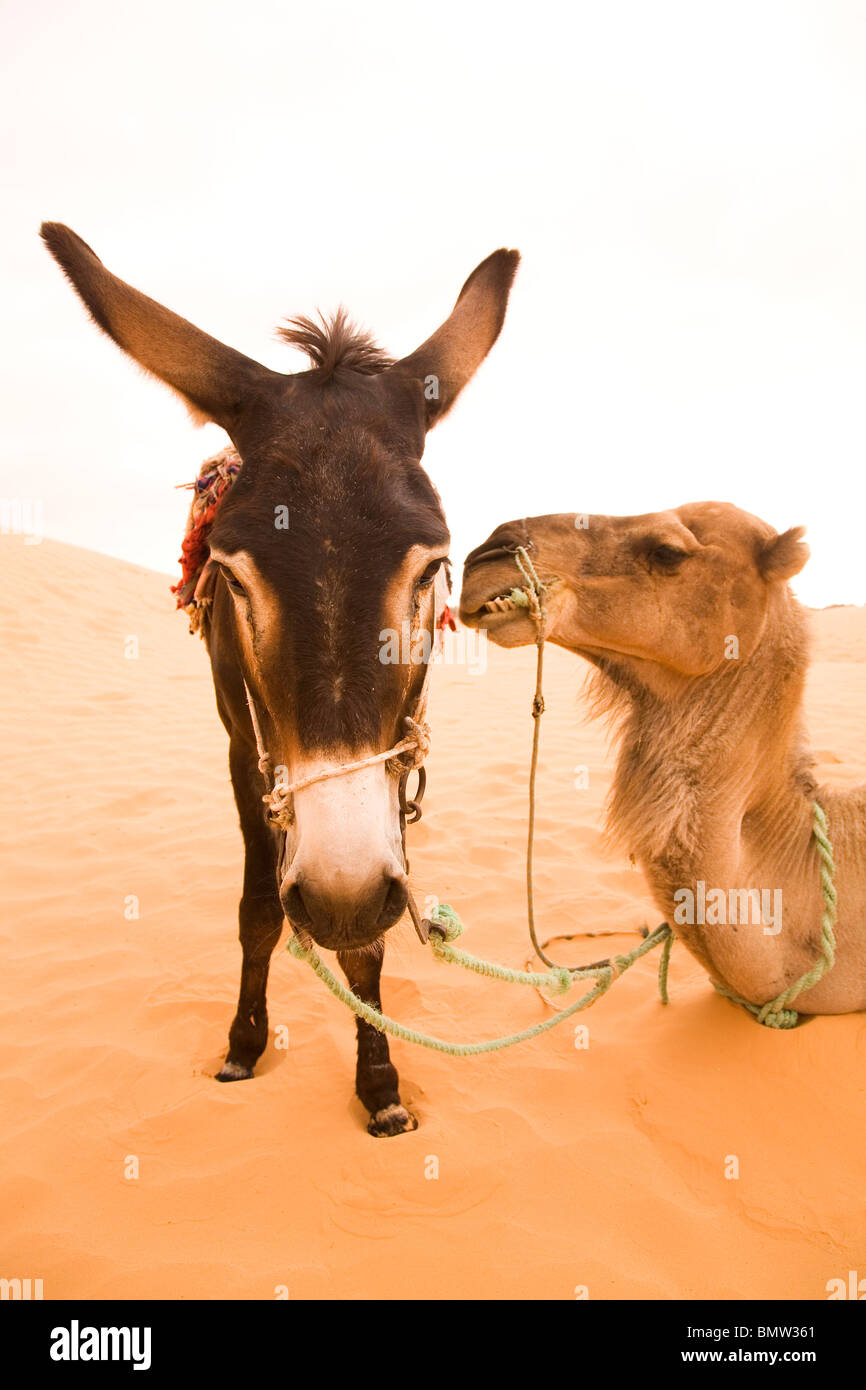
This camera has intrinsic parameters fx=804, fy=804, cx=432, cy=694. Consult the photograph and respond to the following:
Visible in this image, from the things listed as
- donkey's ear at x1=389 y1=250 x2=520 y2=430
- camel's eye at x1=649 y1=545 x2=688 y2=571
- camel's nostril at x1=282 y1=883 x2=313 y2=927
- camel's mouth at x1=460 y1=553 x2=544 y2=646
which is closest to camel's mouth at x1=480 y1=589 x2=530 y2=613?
camel's mouth at x1=460 y1=553 x2=544 y2=646

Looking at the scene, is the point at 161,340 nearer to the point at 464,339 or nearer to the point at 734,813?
the point at 464,339

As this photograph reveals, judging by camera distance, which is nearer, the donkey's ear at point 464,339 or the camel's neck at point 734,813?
the donkey's ear at point 464,339

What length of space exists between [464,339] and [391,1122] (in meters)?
2.65

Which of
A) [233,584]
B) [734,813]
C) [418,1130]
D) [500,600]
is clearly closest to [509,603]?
[500,600]

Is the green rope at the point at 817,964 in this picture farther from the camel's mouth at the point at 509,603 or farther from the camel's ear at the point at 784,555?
the camel's mouth at the point at 509,603

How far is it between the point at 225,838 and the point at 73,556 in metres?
18.4

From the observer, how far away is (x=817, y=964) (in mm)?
2619

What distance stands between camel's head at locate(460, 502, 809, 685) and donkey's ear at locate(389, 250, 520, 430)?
48cm

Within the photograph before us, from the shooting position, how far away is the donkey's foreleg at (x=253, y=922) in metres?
3.20

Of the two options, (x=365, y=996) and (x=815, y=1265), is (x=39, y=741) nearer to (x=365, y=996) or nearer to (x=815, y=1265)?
(x=365, y=996)

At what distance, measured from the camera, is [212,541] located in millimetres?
1865

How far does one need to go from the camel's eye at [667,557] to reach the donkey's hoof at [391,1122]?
209 cm

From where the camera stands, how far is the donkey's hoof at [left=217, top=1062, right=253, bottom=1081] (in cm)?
318

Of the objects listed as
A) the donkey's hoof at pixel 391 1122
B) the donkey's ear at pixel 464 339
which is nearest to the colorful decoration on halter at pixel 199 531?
the donkey's ear at pixel 464 339
